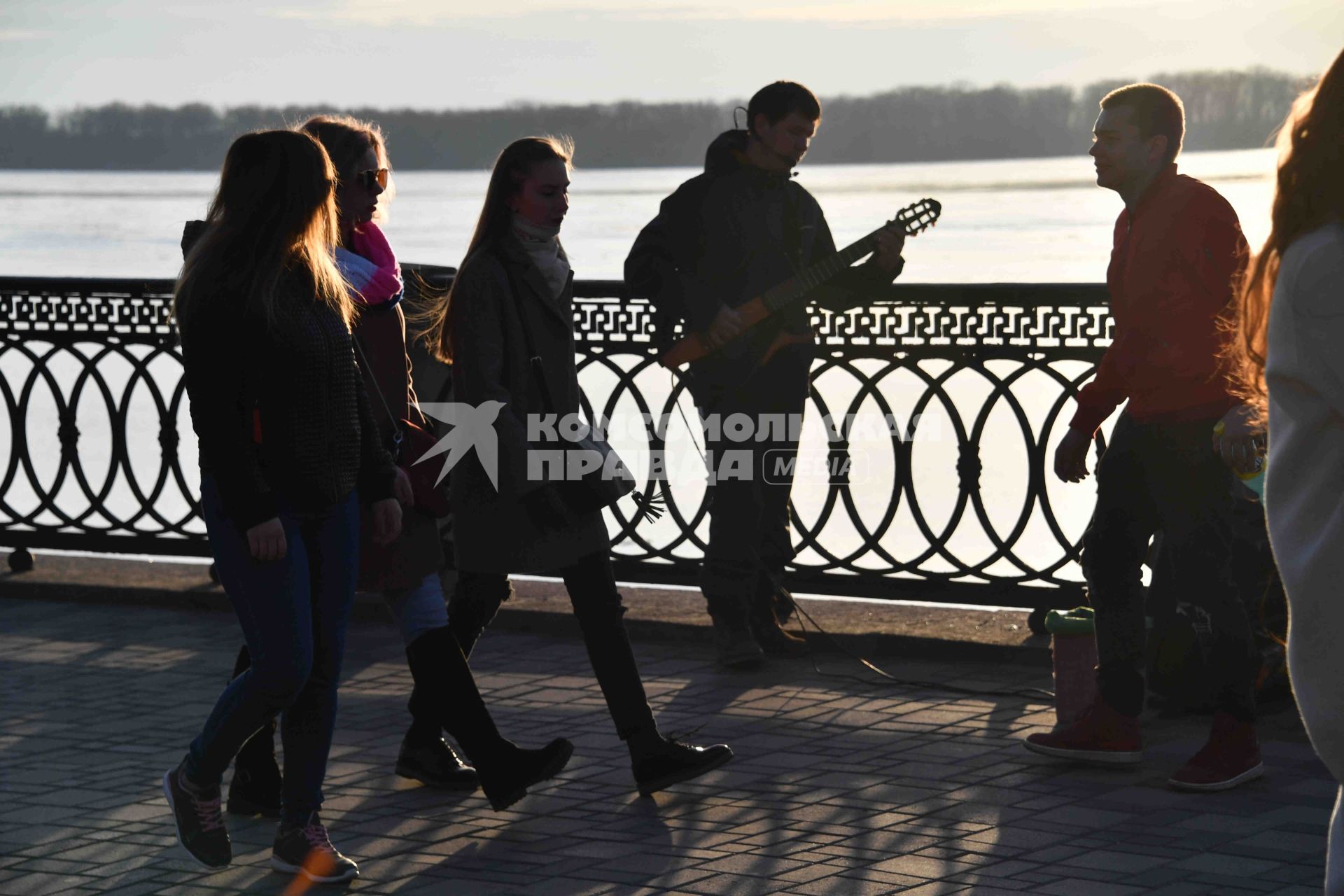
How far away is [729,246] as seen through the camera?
7.09 meters

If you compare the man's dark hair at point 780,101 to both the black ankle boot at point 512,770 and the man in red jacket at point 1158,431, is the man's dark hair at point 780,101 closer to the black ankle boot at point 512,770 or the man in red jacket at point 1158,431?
the man in red jacket at point 1158,431

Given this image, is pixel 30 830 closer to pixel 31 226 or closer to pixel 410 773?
pixel 410 773

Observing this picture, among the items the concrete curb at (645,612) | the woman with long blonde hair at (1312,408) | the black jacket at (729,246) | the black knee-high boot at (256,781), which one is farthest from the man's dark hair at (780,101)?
the woman with long blonde hair at (1312,408)

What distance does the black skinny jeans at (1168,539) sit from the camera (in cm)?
542

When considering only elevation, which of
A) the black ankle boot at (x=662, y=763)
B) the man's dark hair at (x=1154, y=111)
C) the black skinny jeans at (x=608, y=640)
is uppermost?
the man's dark hair at (x=1154, y=111)

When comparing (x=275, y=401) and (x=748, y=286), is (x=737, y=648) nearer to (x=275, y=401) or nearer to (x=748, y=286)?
(x=748, y=286)

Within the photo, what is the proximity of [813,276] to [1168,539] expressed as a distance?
1.87 meters

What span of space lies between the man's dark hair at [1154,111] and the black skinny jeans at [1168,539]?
2.62ft

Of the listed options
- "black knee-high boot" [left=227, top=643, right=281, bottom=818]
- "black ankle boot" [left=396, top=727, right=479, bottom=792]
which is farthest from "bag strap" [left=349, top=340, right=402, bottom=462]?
"black ankle boot" [left=396, top=727, right=479, bottom=792]

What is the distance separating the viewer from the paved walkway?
4797 millimetres

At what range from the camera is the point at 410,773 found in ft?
18.5

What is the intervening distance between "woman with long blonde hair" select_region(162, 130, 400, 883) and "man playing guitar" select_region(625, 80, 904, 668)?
8.15 ft

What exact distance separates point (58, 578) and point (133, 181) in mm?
63072

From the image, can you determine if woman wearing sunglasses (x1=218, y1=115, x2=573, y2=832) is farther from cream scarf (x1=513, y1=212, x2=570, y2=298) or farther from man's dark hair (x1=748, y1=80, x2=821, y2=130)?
man's dark hair (x1=748, y1=80, x2=821, y2=130)
